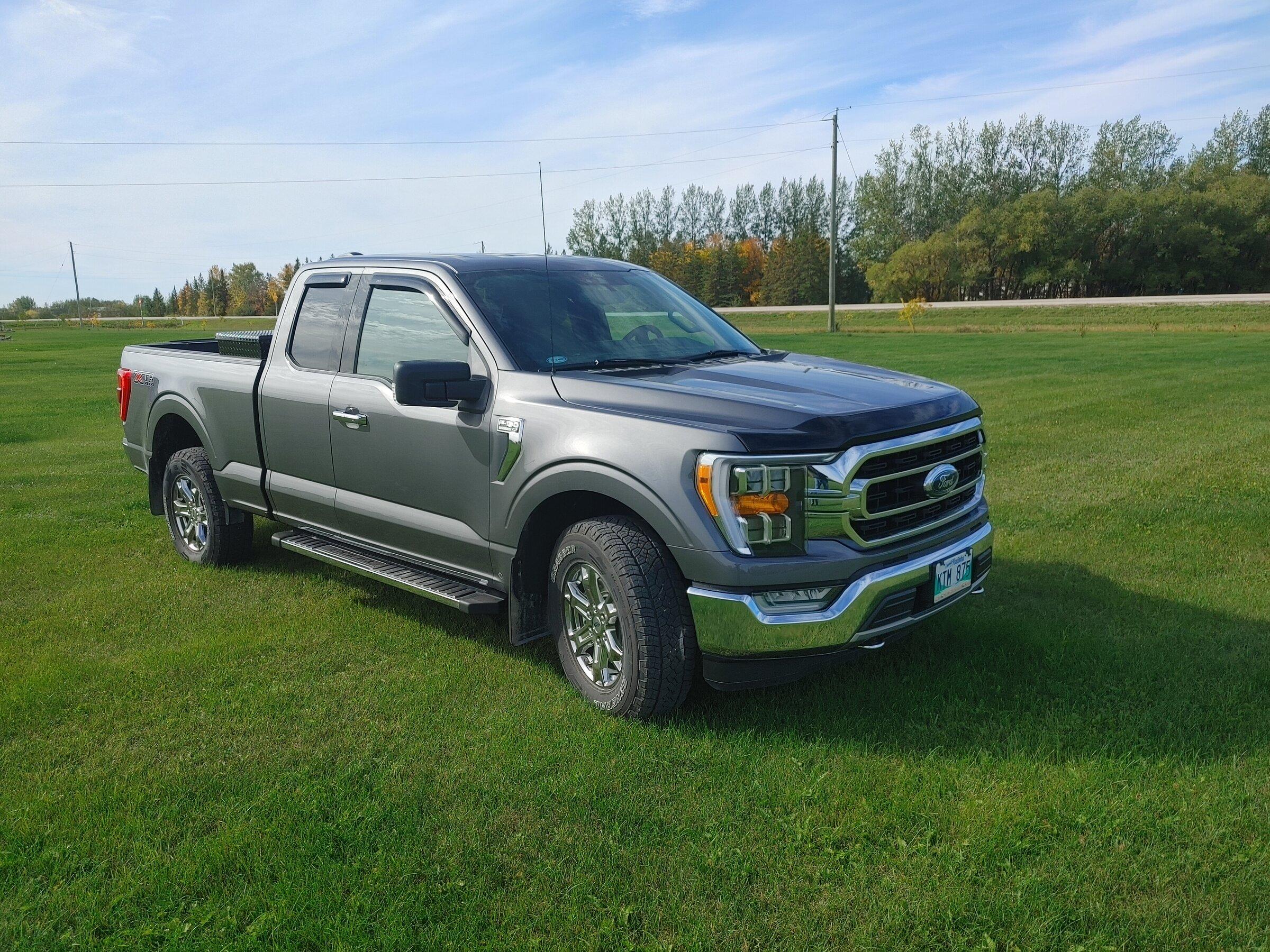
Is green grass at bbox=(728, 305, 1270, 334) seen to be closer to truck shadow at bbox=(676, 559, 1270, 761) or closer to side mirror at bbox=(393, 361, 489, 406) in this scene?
truck shadow at bbox=(676, 559, 1270, 761)

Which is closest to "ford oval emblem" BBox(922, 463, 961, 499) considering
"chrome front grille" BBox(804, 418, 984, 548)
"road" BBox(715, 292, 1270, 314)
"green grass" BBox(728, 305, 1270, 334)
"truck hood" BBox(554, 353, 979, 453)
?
"chrome front grille" BBox(804, 418, 984, 548)

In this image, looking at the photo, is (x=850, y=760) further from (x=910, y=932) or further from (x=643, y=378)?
(x=643, y=378)

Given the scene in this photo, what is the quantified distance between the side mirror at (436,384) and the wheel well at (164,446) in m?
3.22

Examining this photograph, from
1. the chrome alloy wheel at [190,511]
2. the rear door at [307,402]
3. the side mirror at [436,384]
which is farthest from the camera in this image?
the chrome alloy wheel at [190,511]

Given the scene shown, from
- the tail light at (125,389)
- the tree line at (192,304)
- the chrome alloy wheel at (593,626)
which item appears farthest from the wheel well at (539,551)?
the tree line at (192,304)

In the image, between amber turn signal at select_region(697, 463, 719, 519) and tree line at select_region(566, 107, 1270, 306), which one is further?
tree line at select_region(566, 107, 1270, 306)

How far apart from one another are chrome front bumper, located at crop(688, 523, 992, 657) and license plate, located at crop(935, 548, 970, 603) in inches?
10.4

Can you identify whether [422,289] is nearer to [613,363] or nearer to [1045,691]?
[613,363]

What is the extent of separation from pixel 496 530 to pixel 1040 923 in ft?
8.68

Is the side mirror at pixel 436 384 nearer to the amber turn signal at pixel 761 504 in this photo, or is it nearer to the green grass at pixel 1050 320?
the amber turn signal at pixel 761 504

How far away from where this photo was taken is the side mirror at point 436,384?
4.23 metres

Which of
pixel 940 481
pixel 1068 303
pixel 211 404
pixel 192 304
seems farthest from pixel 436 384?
pixel 192 304

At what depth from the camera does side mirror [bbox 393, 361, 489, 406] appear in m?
4.23

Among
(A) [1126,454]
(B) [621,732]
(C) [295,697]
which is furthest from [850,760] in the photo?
(A) [1126,454]
